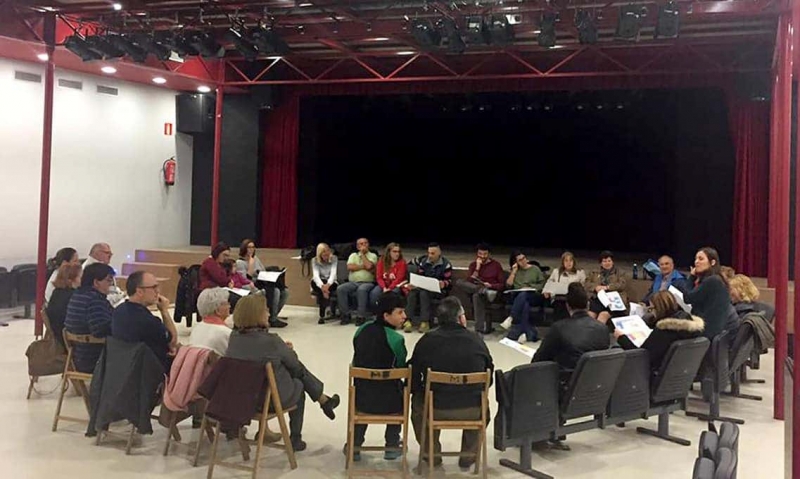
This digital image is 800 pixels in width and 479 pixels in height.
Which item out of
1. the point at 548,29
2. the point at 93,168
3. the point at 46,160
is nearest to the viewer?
the point at 548,29

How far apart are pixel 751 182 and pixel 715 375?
554cm

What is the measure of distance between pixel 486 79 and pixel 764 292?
15.4 ft

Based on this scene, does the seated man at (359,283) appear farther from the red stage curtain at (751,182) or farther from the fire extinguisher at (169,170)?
the red stage curtain at (751,182)

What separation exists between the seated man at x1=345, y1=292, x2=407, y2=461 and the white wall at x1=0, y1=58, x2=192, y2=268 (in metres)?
7.36

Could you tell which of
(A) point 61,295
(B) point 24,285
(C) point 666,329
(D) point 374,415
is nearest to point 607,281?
(C) point 666,329

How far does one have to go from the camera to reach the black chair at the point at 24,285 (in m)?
9.20

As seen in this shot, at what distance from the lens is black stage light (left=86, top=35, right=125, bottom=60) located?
824 centimetres

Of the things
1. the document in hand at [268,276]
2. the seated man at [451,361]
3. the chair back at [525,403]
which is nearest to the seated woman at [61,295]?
the seated man at [451,361]

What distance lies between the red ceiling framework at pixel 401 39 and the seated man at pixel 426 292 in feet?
8.50

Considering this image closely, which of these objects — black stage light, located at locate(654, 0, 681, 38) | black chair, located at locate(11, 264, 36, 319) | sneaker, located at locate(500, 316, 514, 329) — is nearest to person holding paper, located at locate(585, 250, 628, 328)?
sneaker, located at locate(500, 316, 514, 329)

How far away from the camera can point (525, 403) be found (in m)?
4.23

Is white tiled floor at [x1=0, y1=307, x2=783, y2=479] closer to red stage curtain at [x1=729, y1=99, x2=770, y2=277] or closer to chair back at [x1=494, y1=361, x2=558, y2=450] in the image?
chair back at [x1=494, y1=361, x2=558, y2=450]

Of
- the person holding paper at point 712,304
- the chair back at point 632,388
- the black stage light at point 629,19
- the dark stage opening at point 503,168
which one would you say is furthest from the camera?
the dark stage opening at point 503,168

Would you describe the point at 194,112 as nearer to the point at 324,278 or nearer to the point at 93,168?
the point at 93,168
